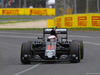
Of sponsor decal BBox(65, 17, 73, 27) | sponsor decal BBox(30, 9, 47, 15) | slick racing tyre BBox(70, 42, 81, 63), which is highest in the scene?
sponsor decal BBox(30, 9, 47, 15)

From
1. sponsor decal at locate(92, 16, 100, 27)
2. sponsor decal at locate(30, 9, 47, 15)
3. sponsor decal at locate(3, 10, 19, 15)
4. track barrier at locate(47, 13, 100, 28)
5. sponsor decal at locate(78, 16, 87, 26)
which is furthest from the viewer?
sponsor decal at locate(30, 9, 47, 15)

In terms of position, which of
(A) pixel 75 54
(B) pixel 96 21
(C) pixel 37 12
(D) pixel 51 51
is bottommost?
(A) pixel 75 54

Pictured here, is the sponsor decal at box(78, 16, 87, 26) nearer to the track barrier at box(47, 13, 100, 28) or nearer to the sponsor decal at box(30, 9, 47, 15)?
the track barrier at box(47, 13, 100, 28)

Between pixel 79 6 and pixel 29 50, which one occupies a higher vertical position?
pixel 79 6

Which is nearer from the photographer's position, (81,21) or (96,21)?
(96,21)

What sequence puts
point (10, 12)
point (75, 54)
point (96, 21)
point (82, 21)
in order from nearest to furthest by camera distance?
point (75, 54) < point (96, 21) < point (82, 21) < point (10, 12)

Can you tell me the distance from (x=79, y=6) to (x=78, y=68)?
27121 millimetres

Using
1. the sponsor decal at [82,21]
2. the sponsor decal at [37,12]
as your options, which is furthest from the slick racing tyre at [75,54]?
the sponsor decal at [37,12]

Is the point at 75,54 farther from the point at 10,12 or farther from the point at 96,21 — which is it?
the point at 10,12

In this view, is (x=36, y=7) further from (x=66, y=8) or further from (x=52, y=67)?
(x=52, y=67)

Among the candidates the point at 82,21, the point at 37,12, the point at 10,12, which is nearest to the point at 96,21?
the point at 82,21

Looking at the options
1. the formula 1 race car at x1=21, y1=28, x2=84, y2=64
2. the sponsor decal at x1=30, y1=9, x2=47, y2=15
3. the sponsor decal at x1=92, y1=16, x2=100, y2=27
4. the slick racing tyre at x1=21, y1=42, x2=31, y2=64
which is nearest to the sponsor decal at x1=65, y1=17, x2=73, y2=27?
the sponsor decal at x1=92, y1=16, x2=100, y2=27

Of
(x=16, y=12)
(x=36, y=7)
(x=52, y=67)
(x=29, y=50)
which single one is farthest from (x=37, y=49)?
(x=36, y=7)

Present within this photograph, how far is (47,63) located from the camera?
14.0 meters
